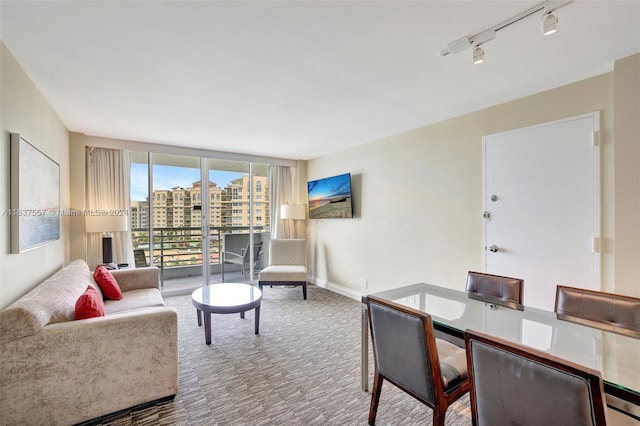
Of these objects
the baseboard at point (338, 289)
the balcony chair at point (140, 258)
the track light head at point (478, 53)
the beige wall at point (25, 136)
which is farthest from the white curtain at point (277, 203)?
the track light head at point (478, 53)

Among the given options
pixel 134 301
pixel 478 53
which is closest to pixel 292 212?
pixel 134 301

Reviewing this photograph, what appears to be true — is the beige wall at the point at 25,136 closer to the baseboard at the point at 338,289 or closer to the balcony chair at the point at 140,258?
the balcony chair at the point at 140,258

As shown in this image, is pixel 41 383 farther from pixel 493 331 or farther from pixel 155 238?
pixel 155 238

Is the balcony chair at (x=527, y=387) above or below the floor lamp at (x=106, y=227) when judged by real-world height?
below

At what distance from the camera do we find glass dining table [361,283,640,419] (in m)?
1.15

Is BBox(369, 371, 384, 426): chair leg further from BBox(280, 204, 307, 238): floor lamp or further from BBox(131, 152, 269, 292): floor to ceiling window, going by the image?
BBox(131, 152, 269, 292): floor to ceiling window

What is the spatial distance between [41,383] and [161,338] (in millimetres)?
642

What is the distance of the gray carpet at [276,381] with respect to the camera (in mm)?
1955

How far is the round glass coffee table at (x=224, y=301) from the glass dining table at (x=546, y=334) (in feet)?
4.62

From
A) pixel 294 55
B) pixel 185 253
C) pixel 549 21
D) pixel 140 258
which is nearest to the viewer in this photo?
pixel 549 21

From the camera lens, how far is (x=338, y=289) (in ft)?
16.2

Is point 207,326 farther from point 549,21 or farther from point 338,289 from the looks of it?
point 549,21

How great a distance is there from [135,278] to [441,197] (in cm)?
381

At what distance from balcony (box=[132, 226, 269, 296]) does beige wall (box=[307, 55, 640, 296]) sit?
1.65 metres
